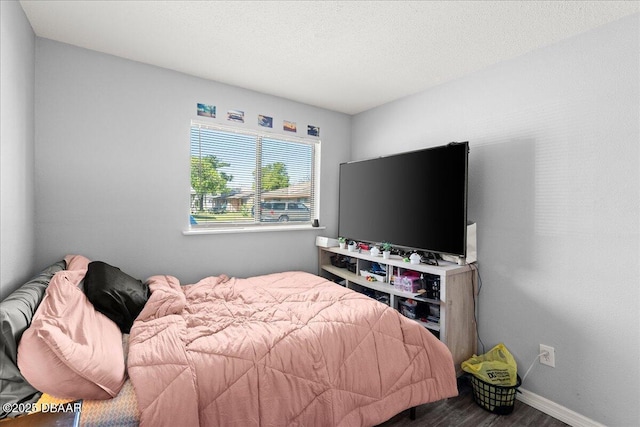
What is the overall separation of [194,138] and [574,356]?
3318 millimetres

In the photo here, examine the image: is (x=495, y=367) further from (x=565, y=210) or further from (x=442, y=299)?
(x=565, y=210)

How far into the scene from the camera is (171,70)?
2.52 metres

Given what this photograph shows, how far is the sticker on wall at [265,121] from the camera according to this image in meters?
2.99

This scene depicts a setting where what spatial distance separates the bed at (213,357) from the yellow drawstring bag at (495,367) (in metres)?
0.35

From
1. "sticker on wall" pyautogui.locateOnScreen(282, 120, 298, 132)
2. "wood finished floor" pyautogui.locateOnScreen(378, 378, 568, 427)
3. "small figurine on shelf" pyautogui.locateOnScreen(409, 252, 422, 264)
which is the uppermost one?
"sticker on wall" pyautogui.locateOnScreen(282, 120, 298, 132)

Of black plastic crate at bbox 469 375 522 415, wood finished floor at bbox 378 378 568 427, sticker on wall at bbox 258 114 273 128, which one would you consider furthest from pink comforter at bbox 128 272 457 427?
sticker on wall at bbox 258 114 273 128

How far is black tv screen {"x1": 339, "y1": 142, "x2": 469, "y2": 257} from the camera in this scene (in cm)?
219

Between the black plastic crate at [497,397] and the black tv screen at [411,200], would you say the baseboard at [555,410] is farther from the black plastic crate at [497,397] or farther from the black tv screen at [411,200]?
the black tv screen at [411,200]

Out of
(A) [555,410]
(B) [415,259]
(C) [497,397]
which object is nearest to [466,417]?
(C) [497,397]

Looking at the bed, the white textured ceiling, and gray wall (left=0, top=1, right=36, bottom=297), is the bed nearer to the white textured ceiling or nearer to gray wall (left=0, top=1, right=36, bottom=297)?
gray wall (left=0, top=1, right=36, bottom=297)

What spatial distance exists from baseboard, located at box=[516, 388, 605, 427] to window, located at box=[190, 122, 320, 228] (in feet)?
7.95

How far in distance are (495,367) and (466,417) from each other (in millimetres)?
399

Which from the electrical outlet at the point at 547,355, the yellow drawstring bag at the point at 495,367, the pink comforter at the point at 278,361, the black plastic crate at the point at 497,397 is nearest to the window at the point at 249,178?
the pink comforter at the point at 278,361

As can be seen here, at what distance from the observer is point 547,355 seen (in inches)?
78.4
